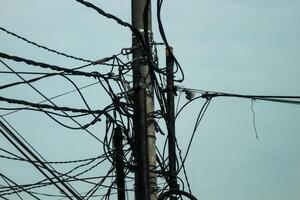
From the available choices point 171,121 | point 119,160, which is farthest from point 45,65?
point 171,121

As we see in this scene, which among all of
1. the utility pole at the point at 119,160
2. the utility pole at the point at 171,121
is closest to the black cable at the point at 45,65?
the utility pole at the point at 119,160

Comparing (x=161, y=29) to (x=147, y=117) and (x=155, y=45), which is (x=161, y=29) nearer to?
(x=155, y=45)

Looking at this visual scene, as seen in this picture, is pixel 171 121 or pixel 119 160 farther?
pixel 171 121

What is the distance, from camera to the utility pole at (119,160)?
32.4ft

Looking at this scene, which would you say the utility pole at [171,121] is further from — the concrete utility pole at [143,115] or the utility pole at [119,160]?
the concrete utility pole at [143,115]

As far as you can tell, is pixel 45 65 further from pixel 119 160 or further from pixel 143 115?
pixel 119 160

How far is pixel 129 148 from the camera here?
9.72 m

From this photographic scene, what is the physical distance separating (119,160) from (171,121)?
115 cm

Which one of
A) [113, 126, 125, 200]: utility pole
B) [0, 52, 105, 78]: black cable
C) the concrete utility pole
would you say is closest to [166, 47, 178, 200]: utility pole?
[113, 126, 125, 200]: utility pole

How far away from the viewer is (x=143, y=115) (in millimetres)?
8969

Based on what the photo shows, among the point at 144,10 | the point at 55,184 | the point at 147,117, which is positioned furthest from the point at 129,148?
the point at 144,10

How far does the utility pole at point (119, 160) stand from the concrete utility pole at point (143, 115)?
2.82 feet

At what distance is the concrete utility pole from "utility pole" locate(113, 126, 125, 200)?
86cm

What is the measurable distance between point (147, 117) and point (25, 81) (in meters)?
1.73
